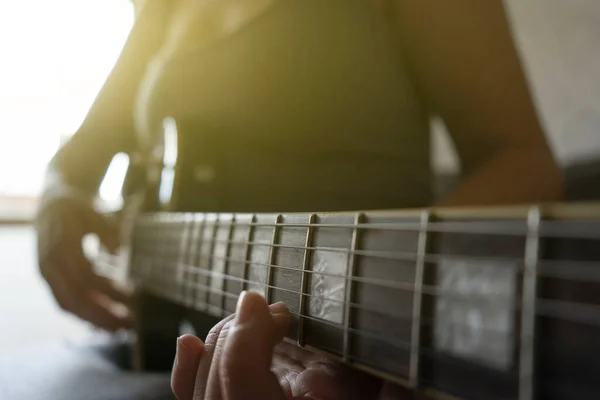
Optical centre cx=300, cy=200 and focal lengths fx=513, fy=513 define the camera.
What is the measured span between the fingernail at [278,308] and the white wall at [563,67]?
19.2 inches

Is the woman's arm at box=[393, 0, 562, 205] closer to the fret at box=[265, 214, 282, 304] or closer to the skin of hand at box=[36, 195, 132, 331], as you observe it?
→ the fret at box=[265, 214, 282, 304]

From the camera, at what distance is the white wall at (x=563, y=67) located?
74 centimetres

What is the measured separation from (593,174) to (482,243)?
1.42 feet

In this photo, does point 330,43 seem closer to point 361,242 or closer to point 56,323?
point 361,242

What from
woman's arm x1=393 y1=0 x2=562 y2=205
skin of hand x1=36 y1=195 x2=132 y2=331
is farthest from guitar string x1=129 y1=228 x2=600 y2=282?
skin of hand x1=36 y1=195 x2=132 y2=331

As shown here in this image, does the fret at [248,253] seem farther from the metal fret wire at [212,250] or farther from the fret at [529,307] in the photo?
the fret at [529,307]

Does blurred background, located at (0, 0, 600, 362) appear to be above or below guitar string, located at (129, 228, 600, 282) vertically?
above

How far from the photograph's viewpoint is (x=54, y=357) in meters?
0.75

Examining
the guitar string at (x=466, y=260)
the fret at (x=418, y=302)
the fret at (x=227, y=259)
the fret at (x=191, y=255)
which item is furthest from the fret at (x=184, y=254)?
the fret at (x=418, y=302)

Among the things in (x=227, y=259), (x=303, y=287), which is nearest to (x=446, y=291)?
(x=303, y=287)

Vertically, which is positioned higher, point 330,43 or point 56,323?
point 330,43

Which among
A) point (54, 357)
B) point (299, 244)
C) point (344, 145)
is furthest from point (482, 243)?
point (54, 357)

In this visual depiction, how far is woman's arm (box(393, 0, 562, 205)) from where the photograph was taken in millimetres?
605

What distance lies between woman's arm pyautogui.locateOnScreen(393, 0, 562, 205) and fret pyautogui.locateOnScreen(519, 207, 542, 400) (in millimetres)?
399
